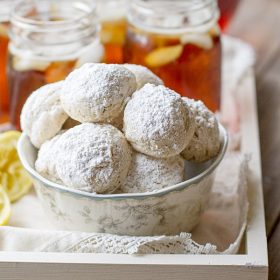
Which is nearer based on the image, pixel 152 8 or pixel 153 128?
pixel 153 128

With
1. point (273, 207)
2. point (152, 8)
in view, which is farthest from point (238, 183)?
point (152, 8)

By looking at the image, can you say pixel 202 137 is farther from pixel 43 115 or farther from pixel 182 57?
pixel 182 57

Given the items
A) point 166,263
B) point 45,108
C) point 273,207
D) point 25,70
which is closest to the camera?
point 166,263


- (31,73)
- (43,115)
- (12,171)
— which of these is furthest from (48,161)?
(31,73)

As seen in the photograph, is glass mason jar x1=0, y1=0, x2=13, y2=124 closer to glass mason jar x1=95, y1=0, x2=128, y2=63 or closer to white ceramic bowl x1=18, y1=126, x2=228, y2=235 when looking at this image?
glass mason jar x1=95, y1=0, x2=128, y2=63

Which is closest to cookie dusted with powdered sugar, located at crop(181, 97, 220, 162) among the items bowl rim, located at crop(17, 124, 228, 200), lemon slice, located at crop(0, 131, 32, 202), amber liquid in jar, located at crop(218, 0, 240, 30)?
bowl rim, located at crop(17, 124, 228, 200)

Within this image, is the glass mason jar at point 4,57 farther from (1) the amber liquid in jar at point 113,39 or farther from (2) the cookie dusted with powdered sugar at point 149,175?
(2) the cookie dusted with powdered sugar at point 149,175

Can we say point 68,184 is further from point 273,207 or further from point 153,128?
point 273,207
